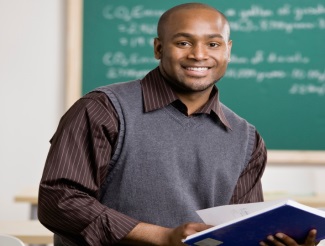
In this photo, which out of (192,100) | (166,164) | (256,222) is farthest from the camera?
(192,100)

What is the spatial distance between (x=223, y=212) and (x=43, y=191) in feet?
1.39

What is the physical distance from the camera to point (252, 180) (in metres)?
1.97

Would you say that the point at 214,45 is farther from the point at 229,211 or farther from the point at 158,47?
the point at 229,211

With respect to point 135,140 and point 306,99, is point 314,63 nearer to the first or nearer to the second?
point 306,99

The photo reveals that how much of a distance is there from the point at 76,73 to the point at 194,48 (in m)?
2.55

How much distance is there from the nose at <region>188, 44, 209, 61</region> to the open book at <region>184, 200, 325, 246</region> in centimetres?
40

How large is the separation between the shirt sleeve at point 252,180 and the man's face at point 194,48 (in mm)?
252

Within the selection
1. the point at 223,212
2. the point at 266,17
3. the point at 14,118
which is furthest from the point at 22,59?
the point at 223,212

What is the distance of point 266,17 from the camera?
4336 mm

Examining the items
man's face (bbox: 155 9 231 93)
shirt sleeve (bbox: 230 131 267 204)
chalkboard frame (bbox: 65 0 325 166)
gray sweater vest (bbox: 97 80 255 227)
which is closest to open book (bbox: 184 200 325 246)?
gray sweater vest (bbox: 97 80 255 227)

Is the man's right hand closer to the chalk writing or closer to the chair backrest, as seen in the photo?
the chair backrest

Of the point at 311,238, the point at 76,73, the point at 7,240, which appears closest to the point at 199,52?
the point at 311,238

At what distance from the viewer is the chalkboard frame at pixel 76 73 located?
427 centimetres

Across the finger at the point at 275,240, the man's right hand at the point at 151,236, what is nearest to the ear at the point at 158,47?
the man's right hand at the point at 151,236
